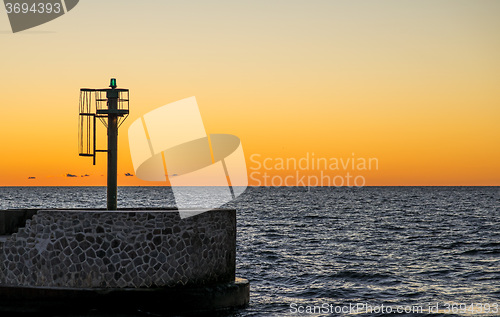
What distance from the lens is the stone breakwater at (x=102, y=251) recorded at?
1202 centimetres

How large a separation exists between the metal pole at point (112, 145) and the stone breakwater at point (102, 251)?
2.16m

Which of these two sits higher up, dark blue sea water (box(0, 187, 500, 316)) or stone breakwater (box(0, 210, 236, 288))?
stone breakwater (box(0, 210, 236, 288))

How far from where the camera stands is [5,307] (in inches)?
477

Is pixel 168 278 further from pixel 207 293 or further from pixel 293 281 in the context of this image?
pixel 293 281

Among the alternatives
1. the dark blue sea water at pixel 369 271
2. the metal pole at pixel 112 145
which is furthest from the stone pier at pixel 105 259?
the metal pole at pixel 112 145

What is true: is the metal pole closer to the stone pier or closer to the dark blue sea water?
the stone pier

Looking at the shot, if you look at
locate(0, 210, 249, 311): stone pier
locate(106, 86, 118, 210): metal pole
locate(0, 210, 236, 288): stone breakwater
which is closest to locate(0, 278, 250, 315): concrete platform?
locate(0, 210, 249, 311): stone pier

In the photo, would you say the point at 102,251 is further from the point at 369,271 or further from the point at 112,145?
the point at 369,271

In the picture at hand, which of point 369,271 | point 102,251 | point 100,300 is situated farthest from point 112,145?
point 369,271

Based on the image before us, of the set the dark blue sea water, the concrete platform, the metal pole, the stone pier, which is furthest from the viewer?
the dark blue sea water

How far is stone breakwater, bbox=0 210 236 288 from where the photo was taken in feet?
39.4

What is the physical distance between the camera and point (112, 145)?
14422mm

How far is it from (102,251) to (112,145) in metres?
3.23

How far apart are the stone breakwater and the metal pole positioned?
2158 mm
